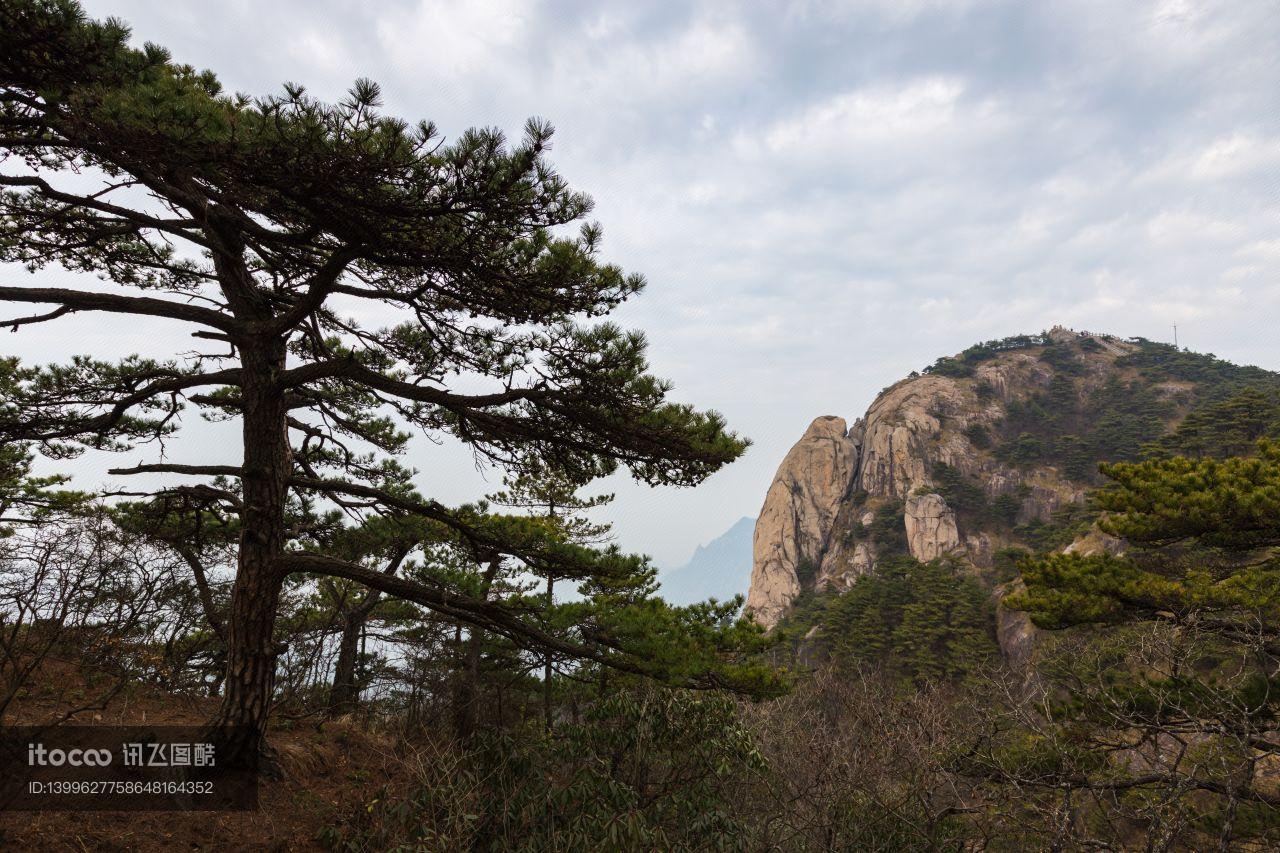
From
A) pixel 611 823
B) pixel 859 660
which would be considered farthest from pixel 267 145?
pixel 859 660

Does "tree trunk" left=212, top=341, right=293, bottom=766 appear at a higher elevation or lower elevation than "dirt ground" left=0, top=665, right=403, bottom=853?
higher

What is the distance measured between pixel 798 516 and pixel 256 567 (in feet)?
222

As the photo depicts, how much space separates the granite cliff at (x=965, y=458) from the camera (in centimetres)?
5884

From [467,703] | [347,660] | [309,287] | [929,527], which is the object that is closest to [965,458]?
[929,527]

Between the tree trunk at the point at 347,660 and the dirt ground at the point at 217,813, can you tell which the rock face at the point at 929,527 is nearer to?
the tree trunk at the point at 347,660

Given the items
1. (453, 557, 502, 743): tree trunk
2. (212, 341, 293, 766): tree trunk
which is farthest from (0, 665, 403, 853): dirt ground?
(453, 557, 502, 743): tree trunk

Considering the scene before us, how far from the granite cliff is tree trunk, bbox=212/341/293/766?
54.8m

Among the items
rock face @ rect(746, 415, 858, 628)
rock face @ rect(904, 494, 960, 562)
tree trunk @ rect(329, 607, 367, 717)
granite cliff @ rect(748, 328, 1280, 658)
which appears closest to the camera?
tree trunk @ rect(329, 607, 367, 717)

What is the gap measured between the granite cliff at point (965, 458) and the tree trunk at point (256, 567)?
180 feet

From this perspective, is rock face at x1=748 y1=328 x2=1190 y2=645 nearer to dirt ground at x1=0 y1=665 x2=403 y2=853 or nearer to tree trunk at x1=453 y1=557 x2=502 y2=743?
tree trunk at x1=453 y1=557 x2=502 y2=743

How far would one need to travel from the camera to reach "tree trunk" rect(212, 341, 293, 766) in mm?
5160

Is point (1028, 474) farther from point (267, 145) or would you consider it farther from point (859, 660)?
point (267, 145)

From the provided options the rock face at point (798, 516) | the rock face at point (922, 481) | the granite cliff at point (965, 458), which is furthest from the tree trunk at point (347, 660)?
the rock face at point (798, 516)

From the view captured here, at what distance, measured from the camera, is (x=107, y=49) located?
3.59 meters
